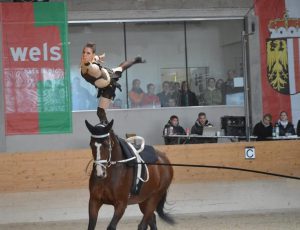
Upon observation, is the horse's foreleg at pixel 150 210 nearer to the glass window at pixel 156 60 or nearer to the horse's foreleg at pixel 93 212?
the horse's foreleg at pixel 93 212

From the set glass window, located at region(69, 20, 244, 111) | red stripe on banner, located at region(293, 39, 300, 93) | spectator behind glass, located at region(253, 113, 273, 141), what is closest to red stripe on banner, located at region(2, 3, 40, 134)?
glass window, located at region(69, 20, 244, 111)

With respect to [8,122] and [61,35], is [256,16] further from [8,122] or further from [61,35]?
[8,122]

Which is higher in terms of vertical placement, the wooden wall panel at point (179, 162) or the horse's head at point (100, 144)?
the horse's head at point (100, 144)

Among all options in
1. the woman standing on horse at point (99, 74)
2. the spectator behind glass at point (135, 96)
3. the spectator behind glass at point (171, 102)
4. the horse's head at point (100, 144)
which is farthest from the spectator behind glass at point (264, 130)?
the horse's head at point (100, 144)

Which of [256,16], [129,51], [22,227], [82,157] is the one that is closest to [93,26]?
[129,51]

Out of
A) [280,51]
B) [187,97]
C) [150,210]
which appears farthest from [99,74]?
[280,51]

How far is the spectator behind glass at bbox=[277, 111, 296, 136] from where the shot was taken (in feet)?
50.2

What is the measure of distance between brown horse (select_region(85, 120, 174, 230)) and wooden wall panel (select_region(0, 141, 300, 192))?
2.92 metres

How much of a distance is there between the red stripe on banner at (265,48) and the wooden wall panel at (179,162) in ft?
13.5

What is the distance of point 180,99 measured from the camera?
17.7 m

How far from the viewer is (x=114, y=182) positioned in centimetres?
859

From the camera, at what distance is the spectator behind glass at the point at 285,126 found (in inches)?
603

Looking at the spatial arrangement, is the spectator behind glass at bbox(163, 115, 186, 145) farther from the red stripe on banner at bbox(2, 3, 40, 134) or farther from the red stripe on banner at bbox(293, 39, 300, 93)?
the red stripe on banner at bbox(293, 39, 300, 93)

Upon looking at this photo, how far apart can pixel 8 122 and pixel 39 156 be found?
379 centimetres
